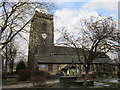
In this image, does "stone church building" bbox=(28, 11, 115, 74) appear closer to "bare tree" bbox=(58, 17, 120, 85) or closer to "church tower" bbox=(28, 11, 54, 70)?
"church tower" bbox=(28, 11, 54, 70)

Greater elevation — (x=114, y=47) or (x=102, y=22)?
(x=102, y=22)

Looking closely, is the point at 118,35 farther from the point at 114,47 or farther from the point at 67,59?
the point at 67,59

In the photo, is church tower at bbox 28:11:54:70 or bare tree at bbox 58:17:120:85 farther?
church tower at bbox 28:11:54:70

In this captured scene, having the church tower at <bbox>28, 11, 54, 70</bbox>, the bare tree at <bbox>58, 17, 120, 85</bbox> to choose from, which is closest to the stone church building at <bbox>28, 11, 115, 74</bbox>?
the church tower at <bbox>28, 11, 54, 70</bbox>

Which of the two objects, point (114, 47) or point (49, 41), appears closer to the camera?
point (114, 47)

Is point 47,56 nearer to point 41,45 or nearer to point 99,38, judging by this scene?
point 41,45

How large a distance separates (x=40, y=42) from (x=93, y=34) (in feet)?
103

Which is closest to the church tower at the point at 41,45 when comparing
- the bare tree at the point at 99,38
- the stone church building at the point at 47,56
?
the stone church building at the point at 47,56

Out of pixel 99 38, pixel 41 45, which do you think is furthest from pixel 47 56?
pixel 99 38

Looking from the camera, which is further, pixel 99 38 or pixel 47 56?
pixel 47 56

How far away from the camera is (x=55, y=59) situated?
1606 inches

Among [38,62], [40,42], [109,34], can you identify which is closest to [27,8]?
[109,34]

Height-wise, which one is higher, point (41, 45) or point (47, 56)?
point (41, 45)

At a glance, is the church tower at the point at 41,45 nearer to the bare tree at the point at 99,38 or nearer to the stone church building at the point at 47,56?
the stone church building at the point at 47,56
